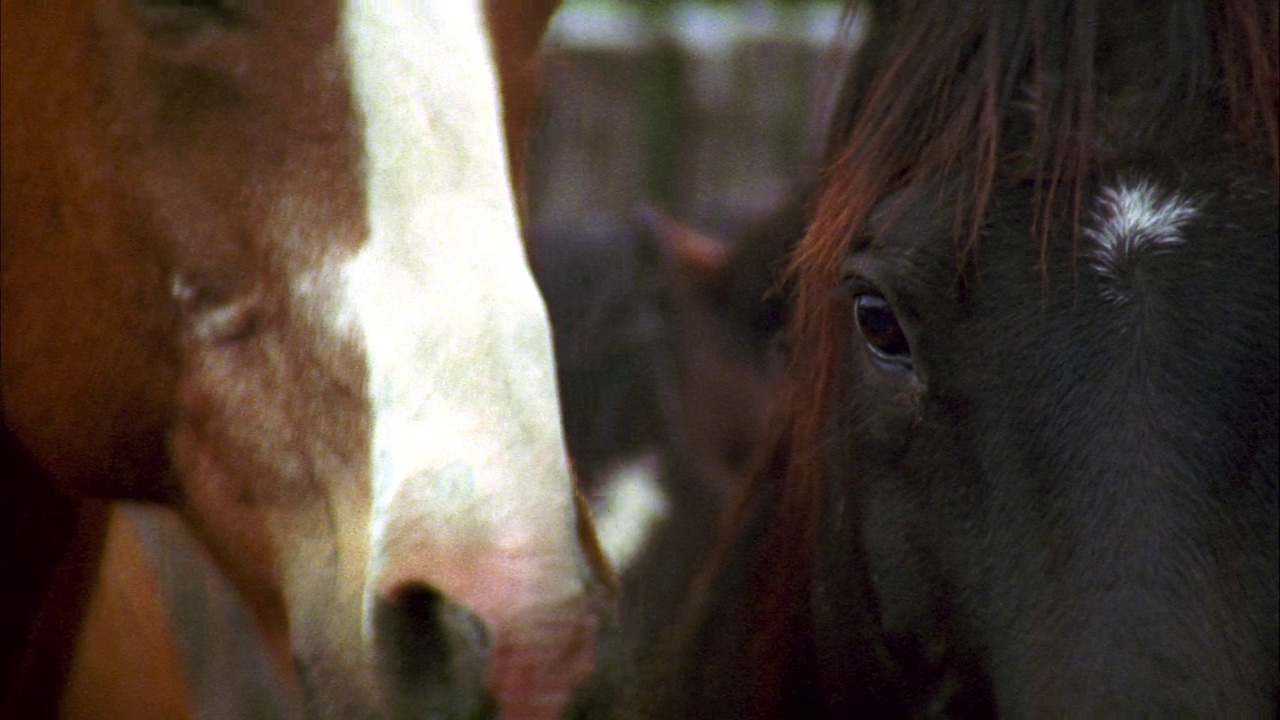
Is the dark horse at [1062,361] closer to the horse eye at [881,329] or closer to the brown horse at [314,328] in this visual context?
the horse eye at [881,329]

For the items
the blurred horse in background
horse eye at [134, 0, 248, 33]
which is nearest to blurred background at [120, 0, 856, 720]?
the blurred horse in background

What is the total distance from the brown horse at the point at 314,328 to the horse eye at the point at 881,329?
0.43 meters

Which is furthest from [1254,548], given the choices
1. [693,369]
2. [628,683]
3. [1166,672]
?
[693,369]

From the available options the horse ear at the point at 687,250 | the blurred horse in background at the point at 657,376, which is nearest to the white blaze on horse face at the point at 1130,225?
the blurred horse in background at the point at 657,376

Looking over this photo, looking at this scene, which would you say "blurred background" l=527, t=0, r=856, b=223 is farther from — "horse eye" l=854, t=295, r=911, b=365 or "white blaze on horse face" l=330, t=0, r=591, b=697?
"white blaze on horse face" l=330, t=0, r=591, b=697

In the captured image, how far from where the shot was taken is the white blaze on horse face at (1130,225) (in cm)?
128

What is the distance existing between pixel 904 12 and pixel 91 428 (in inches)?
46.0

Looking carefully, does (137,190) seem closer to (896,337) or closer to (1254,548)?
(896,337)

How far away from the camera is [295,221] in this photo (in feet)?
4.22

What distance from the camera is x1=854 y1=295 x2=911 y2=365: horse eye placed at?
4.76 ft

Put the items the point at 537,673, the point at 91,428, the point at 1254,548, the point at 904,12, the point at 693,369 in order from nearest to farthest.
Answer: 1. the point at 537,673
2. the point at 1254,548
3. the point at 91,428
4. the point at 904,12
5. the point at 693,369

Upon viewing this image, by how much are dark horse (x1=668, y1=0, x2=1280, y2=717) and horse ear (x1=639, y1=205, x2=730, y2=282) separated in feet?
5.41

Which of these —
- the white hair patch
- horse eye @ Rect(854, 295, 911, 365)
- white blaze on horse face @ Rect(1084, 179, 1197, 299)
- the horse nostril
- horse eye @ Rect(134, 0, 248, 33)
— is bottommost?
the white hair patch

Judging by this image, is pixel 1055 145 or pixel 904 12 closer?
pixel 1055 145
